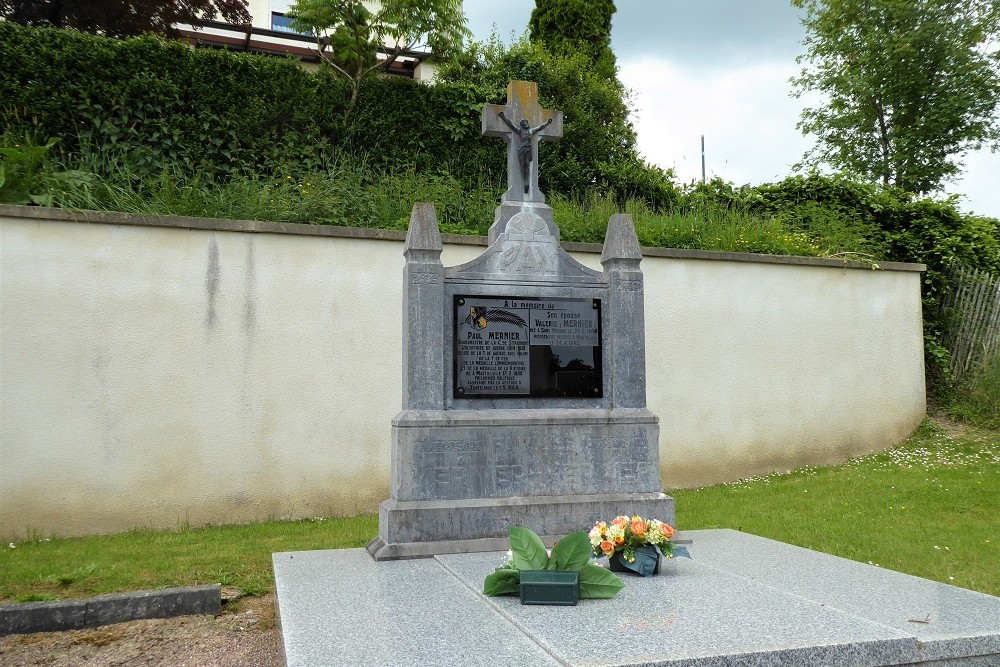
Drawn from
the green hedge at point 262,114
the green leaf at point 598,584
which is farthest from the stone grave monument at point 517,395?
the green hedge at point 262,114

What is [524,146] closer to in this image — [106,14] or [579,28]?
[106,14]

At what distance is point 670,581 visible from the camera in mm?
4852

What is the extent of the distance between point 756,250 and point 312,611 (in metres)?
8.65

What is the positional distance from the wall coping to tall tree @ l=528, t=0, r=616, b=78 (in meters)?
8.12

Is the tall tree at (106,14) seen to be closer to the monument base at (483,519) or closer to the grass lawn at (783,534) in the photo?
the grass lawn at (783,534)

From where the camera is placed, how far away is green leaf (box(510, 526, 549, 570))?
450cm

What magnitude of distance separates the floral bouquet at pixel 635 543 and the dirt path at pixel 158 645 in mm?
1953

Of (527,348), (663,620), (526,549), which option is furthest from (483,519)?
(663,620)

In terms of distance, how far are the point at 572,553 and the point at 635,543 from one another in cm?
72

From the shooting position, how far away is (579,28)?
17609 millimetres

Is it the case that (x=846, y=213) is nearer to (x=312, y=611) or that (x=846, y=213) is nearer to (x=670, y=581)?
(x=670, y=581)

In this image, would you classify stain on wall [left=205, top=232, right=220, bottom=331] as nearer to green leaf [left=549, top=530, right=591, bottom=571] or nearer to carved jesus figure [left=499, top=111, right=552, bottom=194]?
carved jesus figure [left=499, top=111, right=552, bottom=194]

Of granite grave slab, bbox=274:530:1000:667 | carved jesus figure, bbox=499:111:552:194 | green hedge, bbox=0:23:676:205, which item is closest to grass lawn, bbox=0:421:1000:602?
granite grave slab, bbox=274:530:1000:667

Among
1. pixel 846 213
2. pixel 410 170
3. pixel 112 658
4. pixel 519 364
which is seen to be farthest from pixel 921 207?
pixel 112 658
